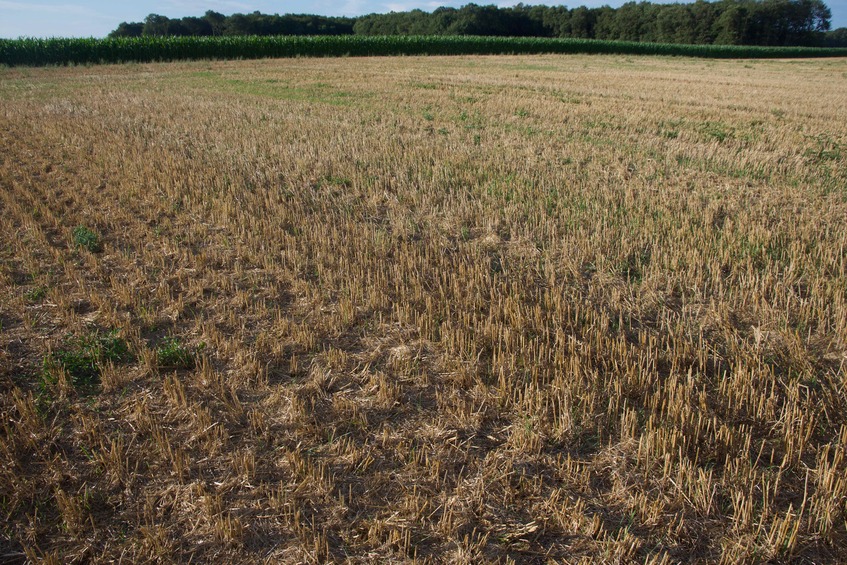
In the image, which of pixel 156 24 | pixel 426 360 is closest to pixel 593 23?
pixel 156 24

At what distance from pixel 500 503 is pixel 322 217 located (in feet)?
16.4

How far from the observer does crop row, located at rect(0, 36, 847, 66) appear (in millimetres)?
37750

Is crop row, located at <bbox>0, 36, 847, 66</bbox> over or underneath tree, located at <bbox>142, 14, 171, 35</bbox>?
underneath

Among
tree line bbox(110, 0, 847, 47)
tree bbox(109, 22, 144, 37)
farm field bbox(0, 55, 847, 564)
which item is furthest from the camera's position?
tree line bbox(110, 0, 847, 47)

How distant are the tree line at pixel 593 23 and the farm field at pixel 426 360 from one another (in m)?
76.1

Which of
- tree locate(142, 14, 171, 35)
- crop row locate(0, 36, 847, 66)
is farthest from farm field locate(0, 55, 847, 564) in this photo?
tree locate(142, 14, 171, 35)

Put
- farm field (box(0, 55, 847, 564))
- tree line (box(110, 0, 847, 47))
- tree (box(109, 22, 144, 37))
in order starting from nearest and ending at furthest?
farm field (box(0, 55, 847, 564)), tree (box(109, 22, 144, 37)), tree line (box(110, 0, 847, 47))

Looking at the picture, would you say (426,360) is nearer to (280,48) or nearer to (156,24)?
(280,48)

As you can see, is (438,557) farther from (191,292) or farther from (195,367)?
(191,292)

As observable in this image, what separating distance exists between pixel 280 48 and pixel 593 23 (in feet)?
219

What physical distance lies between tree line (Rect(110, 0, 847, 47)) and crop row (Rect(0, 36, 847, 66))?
68.1 feet

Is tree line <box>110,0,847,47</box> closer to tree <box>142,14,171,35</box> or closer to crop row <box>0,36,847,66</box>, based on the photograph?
tree <box>142,14,171,35</box>

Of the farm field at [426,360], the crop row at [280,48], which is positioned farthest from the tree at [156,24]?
the farm field at [426,360]

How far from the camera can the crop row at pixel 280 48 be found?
124ft
